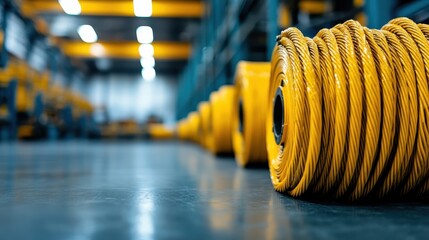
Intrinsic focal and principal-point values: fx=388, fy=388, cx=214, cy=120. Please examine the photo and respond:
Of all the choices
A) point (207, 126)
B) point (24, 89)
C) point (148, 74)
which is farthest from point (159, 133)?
point (207, 126)

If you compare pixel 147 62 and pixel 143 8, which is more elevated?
pixel 143 8

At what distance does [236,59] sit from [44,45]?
10133 millimetres

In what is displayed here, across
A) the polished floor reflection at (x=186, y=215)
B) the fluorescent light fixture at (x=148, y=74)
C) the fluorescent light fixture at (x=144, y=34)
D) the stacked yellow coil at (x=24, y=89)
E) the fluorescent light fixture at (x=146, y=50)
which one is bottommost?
the polished floor reflection at (x=186, y=215)

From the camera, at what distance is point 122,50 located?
17547mm

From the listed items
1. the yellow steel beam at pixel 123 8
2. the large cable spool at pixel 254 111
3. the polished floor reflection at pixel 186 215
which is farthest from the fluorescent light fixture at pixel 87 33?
the polished floor reflection at pixel 186 215

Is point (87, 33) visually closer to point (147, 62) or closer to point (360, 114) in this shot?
point (147, 62)

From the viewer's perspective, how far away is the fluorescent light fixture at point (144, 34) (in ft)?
49.0

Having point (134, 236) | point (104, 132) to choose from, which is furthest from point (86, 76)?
point (134, 236)

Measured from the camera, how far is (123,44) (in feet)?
57.6

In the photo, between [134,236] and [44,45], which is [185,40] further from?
[134,236]

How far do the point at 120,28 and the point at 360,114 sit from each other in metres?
14.5

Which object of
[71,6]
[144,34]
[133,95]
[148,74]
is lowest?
[133,95]

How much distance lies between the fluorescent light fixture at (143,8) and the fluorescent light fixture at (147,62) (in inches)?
218

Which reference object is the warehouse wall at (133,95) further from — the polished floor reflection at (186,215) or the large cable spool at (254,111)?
the polished floor reflection at (186,215)
